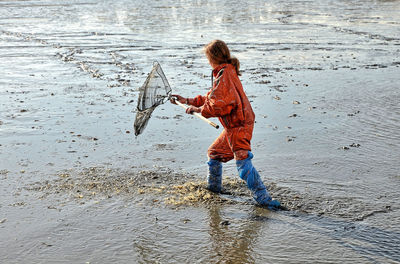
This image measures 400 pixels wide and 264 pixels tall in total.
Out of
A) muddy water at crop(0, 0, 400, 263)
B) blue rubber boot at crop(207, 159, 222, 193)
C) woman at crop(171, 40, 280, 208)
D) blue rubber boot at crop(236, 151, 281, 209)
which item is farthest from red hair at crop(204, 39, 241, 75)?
muddy water at crop(0, 0, 400, 263)

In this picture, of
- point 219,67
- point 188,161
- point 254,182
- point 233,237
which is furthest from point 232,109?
point 188,161

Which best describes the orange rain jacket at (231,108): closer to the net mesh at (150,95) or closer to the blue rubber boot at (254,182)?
the blue rubber boot at (254,182)

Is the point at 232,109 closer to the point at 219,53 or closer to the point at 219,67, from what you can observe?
the point at 219,67

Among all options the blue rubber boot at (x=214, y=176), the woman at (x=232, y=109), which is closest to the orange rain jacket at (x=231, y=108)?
the woman at (x=232, y=109)

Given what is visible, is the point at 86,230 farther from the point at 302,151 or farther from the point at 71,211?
the point at 302,151

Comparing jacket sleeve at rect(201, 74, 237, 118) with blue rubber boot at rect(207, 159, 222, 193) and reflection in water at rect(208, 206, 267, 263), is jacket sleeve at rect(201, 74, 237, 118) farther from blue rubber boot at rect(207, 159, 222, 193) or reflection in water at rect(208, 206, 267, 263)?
reflection in water at rect(208, 206, 267, 263)

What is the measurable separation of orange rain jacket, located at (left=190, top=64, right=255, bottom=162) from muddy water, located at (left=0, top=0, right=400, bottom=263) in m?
0.65

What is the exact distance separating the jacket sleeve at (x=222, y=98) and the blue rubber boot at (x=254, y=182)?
48 centimetres

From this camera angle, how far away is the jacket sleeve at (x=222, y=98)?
4.39m

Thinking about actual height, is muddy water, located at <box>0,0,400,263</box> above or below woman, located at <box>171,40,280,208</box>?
below

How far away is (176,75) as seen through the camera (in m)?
10.3

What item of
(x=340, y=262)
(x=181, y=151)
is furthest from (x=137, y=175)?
(x=340, y=262)

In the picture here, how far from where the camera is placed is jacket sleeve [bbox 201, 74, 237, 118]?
14.4 ft

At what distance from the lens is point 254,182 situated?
15.0 ft
